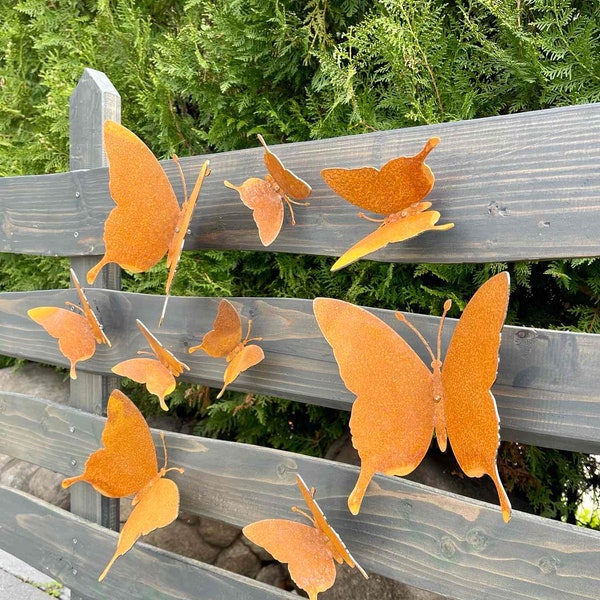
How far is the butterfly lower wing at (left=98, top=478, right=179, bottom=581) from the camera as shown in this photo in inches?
50.4

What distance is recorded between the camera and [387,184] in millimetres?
995

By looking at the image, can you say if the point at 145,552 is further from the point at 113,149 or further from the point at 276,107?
the point at 276,107

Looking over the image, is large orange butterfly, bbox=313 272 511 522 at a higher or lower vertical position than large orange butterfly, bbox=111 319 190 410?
higher

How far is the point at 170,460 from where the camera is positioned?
1.52 m

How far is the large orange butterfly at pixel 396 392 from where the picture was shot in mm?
874

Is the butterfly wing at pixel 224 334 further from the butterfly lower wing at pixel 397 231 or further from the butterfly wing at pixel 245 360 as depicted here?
the butterfly lower wing at pixel 397 231

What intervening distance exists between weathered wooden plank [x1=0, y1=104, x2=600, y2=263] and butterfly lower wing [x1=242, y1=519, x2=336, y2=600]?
0.54 m

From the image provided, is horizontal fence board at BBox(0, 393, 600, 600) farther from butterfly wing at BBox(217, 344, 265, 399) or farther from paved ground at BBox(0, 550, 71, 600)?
paved ground at BBox(0, 550, 71, 600)

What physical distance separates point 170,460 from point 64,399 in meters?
1.20

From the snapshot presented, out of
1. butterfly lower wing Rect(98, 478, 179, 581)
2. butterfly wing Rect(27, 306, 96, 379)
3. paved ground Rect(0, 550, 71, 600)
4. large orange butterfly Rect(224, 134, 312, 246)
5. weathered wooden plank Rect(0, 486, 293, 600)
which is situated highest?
large orange butterfly Rect(224, 134, 312, 246)

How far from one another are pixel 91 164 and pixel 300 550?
124cm

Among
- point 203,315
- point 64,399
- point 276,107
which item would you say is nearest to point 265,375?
point 203,315

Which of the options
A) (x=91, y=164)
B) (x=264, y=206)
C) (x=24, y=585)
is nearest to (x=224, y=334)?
(x=264, y=206)

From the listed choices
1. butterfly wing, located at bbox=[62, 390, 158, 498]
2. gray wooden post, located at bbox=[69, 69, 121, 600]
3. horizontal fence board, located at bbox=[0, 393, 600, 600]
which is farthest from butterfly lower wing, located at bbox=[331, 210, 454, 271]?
gray wooden post, located at bbox=[69, 69, 121, 600]
